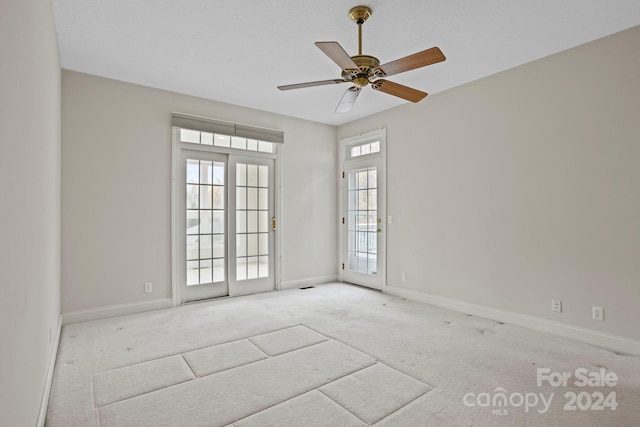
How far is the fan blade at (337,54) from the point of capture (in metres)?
2.30

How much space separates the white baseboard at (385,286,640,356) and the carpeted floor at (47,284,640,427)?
0.11 metres

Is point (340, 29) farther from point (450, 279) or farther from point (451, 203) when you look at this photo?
point (450, 279)

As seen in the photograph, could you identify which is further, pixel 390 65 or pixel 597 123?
pixel 597 123

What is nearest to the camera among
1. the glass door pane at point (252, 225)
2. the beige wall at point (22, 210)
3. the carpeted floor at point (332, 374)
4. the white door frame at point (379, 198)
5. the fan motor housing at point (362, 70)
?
the beige wall at point (22, 210)

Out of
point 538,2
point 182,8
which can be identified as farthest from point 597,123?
point 182,8

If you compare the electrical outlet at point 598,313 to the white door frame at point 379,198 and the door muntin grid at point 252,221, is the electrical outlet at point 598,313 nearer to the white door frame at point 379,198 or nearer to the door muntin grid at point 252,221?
the white door frame at point 379,198

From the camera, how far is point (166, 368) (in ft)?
9.06

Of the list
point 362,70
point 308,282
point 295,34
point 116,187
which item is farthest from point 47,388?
point 308,282

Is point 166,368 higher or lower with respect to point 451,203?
lower

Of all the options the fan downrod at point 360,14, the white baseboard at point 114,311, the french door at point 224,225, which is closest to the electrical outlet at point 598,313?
the fan downrod at point 360,14

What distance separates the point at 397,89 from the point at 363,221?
297cm

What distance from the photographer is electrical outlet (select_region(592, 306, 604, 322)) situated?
125 inches

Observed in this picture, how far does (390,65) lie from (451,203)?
7.93 feet

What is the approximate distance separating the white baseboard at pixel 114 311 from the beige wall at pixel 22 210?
5.79 feet
